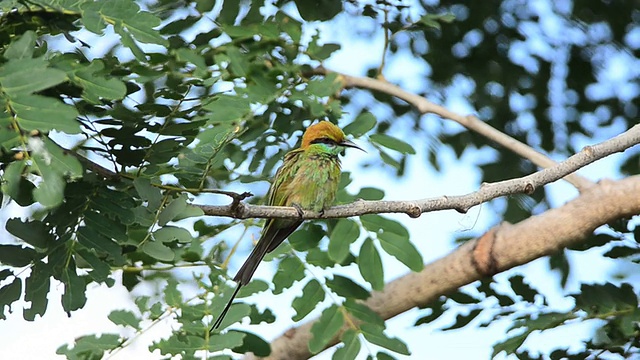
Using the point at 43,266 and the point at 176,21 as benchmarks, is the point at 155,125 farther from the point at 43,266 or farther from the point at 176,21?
the point at 176,21

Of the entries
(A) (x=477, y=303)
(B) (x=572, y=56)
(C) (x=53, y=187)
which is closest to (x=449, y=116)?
(A) (x=477, y=303)

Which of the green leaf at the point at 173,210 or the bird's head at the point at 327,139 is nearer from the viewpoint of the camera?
the green leaf at the point at 173,210

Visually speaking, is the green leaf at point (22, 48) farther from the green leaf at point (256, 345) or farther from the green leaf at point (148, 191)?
the green leaf at point (256, 345)

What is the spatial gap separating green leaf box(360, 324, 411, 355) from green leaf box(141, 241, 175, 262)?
0.76 metres

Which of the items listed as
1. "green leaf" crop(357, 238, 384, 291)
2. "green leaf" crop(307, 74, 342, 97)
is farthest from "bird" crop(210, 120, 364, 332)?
"green leaf" crop(357, 238, 384, 291)

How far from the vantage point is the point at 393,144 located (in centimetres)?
296

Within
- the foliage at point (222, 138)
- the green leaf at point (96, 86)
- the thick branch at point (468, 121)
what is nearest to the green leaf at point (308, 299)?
the foliage at point (222, 138)

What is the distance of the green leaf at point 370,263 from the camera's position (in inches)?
113

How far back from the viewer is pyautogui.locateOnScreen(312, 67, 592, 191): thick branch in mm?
3170

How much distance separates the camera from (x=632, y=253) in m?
2.99

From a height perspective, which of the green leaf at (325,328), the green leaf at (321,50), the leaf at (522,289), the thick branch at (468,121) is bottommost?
the green leaf at (325,328)

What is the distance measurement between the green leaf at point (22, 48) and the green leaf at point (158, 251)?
599 millimetres

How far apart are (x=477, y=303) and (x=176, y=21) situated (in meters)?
1.33

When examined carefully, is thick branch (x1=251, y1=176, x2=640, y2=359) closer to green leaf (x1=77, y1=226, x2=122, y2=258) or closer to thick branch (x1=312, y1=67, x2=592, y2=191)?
thick branch (x1=312, y1=67, x2=592, y2=191)
